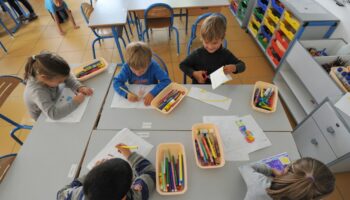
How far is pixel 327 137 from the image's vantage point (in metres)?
1.61

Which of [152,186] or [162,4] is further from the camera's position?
[162,4]

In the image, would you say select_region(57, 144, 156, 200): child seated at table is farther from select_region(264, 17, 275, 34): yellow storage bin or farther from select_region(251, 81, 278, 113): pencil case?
select_region(264, 17, 275, 34): yellow storage bin

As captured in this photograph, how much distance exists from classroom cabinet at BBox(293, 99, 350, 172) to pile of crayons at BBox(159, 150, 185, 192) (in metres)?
1.27

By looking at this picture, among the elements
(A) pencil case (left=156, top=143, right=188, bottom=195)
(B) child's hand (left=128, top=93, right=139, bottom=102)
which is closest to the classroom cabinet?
(A) pencil case (left=156, top=143, right=188, bottom=195)

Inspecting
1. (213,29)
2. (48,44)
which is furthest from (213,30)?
(48,44)

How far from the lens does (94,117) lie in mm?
1333

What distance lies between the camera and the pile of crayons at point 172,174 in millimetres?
990

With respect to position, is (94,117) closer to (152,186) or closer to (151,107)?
(151,107)

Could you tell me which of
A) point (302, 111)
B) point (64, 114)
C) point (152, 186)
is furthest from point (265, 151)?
point (302, 111)

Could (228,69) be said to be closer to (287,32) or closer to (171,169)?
(171,169)

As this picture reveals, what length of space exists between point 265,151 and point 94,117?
3.55 ft

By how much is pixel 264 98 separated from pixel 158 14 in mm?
1904

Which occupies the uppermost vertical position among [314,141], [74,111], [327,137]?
[74,111]

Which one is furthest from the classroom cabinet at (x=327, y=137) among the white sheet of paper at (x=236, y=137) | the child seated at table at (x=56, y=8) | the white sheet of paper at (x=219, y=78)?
the child seated at table at (x=56, y=8)
